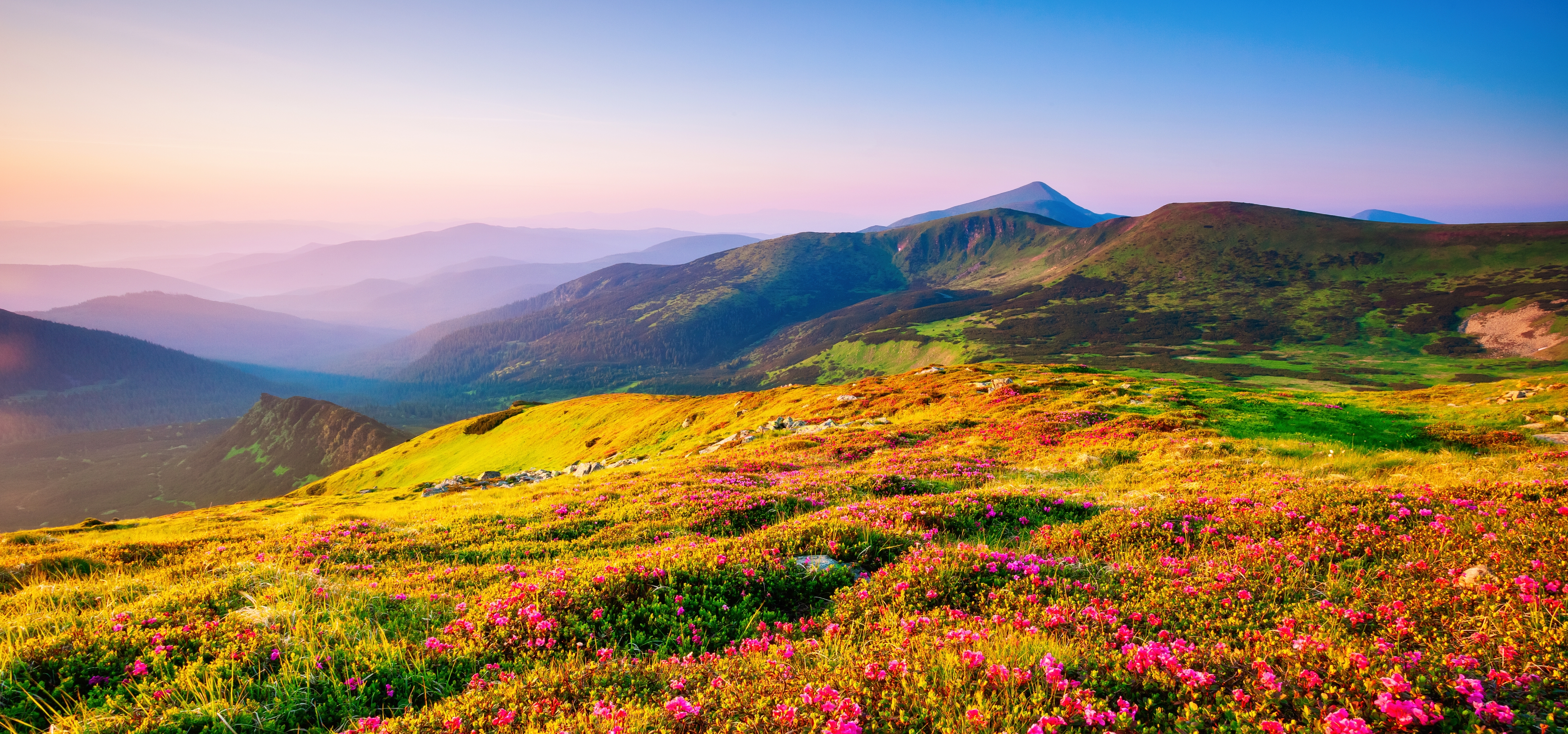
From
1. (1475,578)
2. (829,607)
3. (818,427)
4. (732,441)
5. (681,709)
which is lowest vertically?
(732,441)

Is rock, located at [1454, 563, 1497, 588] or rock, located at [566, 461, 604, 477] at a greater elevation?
rock, located at [1454, 563, 1497, 588]

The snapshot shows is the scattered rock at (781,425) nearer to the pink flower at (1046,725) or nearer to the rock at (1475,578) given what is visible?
the rock at (1475,578)

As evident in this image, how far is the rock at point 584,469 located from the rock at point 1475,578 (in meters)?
35.9

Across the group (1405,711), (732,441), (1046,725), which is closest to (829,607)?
(1046,725)

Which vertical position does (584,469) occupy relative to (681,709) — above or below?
below

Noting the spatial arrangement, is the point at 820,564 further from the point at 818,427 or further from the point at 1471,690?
the point at 818,427

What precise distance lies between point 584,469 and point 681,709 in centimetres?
3803

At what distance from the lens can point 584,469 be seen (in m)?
40.8

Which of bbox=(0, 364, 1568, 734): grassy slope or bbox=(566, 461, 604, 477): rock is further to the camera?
bbox=(566, 461, 604, 477): rock

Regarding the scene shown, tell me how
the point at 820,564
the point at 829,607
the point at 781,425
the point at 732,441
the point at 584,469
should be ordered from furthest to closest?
the point at 781,425
the point at 732,441
the point at 584,469
the point at 820,564
the point at 829,607

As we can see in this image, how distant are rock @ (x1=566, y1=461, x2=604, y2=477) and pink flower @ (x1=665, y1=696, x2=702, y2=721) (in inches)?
1279

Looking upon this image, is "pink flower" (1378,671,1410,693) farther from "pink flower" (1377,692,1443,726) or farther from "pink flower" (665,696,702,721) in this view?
"pink flower" (665,696,702,721)

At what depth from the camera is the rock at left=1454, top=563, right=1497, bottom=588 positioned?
7.34 metres

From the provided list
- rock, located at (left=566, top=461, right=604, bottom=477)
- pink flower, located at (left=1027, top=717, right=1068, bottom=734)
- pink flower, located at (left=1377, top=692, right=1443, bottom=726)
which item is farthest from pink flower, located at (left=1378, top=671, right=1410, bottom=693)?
rock, located at (left=566, top=461, right=604, bottom=477)
